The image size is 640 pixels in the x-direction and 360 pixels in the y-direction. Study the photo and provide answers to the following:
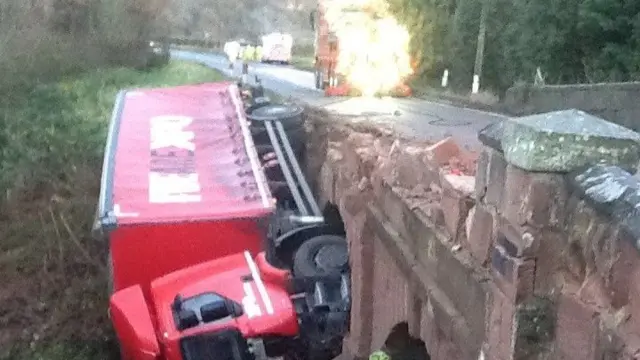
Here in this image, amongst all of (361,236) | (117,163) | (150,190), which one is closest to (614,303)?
(361,236)

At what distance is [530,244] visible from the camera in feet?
10.5

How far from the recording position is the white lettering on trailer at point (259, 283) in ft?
25.4

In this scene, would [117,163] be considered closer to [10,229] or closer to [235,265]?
[235,265]

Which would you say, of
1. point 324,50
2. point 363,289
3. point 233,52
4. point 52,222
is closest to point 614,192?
point 363,289

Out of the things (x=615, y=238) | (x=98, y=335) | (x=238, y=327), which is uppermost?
(x=615, y=238)

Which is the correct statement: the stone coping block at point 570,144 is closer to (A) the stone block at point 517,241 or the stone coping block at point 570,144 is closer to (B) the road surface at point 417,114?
(A) the stone block at point 517,241

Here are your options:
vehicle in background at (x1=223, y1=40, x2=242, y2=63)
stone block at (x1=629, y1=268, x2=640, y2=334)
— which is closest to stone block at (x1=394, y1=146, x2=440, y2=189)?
stone block at (x1=629, y1=268, x2=640, y2=334)

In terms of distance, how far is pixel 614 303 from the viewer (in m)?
2.75

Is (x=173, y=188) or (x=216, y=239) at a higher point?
(x=173, y=188)

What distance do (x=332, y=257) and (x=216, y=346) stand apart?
1945 millimetres

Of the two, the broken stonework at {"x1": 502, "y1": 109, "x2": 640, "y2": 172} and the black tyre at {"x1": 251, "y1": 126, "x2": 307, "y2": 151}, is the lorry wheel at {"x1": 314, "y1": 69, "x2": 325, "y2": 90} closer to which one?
the black tyre at {"x1": 251, "y1": 126, "x2": 307, "y2": 151}

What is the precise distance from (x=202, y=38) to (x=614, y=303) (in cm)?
4326

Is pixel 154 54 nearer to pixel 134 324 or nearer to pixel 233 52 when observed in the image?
pixel 233 52

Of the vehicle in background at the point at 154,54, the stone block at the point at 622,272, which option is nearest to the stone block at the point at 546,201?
the stone block at the point at 622,272
